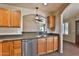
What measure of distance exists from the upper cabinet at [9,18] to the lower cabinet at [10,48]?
29.8 inches

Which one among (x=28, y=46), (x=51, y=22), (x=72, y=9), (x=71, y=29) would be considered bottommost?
(x=28, y=46)

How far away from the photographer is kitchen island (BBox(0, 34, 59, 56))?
9.98 ft

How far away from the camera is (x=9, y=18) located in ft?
12.2

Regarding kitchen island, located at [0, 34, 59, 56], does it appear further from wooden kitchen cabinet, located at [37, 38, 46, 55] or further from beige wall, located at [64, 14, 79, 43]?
beige wall, located at [64, 14, 79, 43]

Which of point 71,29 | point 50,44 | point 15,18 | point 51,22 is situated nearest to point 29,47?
point 15,18

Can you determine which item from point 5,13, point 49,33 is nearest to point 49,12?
point 49,33

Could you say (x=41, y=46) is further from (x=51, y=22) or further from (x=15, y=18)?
(x=51, y=22)

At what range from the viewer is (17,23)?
397 centimetres

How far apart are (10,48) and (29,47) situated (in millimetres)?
678

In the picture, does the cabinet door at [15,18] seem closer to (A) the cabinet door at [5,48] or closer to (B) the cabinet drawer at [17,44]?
(B) the cabinet drawer at [17,44]

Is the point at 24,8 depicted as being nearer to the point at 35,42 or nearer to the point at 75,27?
the point at 35,42

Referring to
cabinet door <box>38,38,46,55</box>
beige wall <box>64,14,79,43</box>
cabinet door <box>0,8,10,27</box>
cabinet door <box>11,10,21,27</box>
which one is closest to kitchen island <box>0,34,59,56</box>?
cabinet door <box>38,38,46,55</box>

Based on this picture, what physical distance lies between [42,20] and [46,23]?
0.23 m

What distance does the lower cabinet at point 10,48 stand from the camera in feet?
9.64
